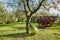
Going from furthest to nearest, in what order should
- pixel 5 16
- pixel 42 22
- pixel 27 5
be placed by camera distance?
pixel 5 16, pixel 42 22, pixel 27 5

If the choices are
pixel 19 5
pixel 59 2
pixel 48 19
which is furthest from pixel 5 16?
pixel 59 2

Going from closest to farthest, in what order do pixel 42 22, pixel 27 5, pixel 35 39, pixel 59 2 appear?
pixel 35 39 → pixel 59 2 → pixel 27 5 → pixel 42 22

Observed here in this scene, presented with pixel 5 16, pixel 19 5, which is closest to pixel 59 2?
pixel 19 5

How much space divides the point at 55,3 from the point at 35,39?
4513 millimetres

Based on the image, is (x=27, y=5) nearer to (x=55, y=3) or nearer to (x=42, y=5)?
(x=42, y=5)

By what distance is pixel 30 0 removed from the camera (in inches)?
583

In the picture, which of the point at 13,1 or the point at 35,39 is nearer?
the point at 35,39

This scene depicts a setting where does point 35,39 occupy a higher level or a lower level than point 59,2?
lower

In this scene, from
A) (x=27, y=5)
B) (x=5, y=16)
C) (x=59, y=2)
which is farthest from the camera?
(x=5, y=16)

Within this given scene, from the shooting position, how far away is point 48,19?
26.4 meters

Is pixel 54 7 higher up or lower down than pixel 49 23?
higher up

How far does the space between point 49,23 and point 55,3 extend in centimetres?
1232

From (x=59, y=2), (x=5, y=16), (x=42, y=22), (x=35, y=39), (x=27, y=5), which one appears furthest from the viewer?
(x=5, y=16)

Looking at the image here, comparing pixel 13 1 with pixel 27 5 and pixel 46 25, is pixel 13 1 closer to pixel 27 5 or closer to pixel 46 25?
pixel 27 5
